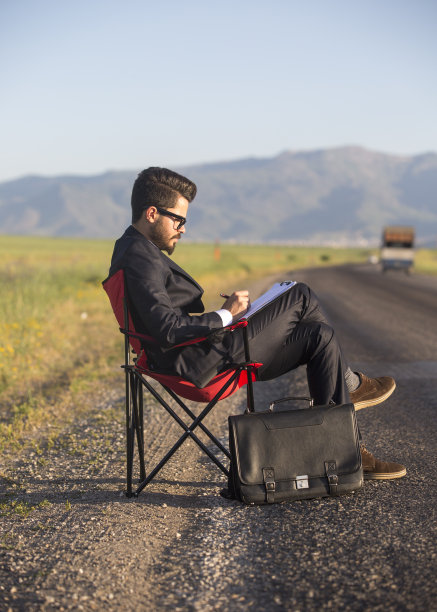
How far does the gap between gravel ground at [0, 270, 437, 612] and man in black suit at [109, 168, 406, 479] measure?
2.08ft

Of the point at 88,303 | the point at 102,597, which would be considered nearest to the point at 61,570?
the point at 102,597

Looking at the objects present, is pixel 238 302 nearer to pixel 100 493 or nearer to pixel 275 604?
pixel 100 493

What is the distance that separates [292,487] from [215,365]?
0.74 metres

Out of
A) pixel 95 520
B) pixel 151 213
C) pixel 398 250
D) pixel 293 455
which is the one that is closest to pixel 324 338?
pixel 293 455

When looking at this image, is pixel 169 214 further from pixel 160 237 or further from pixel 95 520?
pixel 95 520

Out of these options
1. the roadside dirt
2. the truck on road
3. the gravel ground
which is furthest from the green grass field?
the truck on road

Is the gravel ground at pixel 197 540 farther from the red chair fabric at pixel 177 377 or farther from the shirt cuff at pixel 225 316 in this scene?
the shirt cuff at pixel 225 316

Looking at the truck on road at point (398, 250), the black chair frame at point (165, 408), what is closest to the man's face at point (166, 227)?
the black chair frame at point (165, 408)

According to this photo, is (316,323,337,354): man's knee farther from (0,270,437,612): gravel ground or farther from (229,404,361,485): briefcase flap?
(0,270,437,612): gravel ground

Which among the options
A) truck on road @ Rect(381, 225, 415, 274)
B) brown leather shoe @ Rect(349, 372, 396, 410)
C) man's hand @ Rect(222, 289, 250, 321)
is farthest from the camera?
truck on road @ Rect(381, 225, 415, 274)

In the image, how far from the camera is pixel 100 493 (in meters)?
4.09

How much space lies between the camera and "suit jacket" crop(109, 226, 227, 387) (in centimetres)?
385

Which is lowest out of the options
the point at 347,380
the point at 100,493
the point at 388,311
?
the point at 388,311

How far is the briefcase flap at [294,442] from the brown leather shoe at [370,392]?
1.44 feet
